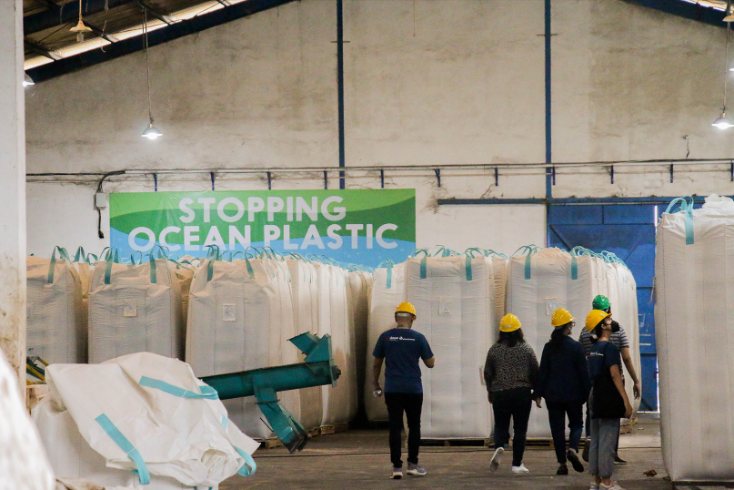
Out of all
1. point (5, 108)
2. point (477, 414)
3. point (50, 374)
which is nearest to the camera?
point (50, 374)

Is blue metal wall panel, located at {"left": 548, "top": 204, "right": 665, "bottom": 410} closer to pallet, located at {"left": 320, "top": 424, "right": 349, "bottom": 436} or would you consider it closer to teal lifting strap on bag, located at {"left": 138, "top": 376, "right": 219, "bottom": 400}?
pallet, located at {"left": 320, "top": 424, "right": 349, "bottom": 436}

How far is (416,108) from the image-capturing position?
1533 cm

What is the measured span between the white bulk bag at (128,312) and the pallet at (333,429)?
88.8 inches

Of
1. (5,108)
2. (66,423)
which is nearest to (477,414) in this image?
(66,423)

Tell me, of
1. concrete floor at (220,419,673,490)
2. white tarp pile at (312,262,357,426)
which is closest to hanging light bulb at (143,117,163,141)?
white tarp pile at (312,262,357,426)

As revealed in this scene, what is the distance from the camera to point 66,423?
183 inches

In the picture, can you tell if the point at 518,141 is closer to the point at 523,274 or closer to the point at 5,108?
the point at 523,274

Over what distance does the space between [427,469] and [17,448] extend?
6770 millimetres

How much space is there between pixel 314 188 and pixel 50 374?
1084cm

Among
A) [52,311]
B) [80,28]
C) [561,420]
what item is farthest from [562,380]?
[80,28]

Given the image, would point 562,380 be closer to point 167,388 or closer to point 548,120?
point 167,388

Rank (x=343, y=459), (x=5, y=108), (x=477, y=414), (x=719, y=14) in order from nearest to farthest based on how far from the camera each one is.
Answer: (x=5, y=108) → (x=343, y=459) → (x=477, y=414) → (x=719, y=14)

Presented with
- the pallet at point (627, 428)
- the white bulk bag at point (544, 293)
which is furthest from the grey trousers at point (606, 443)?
the pallet at point (627, 428)

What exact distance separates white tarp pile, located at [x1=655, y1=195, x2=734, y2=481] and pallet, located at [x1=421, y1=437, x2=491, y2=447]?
265 centimetres
